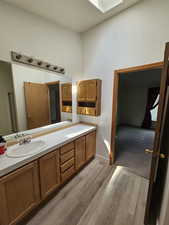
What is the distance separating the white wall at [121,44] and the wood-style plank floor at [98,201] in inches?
28.2

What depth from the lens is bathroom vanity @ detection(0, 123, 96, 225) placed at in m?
1.09

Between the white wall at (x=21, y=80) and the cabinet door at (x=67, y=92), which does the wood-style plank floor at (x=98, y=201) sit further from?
the cabinet door at (x=67, y=92)

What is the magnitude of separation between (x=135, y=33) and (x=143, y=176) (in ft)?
8.96

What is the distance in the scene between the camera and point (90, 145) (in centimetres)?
246

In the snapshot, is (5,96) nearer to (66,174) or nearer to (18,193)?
(18,193)

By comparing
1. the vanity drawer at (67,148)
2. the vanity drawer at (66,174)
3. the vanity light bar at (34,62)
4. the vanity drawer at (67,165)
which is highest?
the vanity light bar at (34,62)

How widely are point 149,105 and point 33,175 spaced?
5724 mm

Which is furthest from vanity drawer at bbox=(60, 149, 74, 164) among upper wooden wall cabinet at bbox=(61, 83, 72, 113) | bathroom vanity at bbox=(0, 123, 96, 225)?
upper wooden wall cabinet at bbox=(61, 83, 72, 113)

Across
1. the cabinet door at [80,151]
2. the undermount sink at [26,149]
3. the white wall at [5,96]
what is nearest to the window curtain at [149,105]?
the cabinet door at [80,151]

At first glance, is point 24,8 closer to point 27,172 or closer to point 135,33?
point 135,33

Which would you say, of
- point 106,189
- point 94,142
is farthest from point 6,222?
point 94,142

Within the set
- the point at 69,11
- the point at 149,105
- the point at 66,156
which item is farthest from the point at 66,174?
the point at 149,105

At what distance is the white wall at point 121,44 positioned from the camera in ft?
5.37

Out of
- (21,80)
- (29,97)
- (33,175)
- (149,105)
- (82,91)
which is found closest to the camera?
(33,175)
